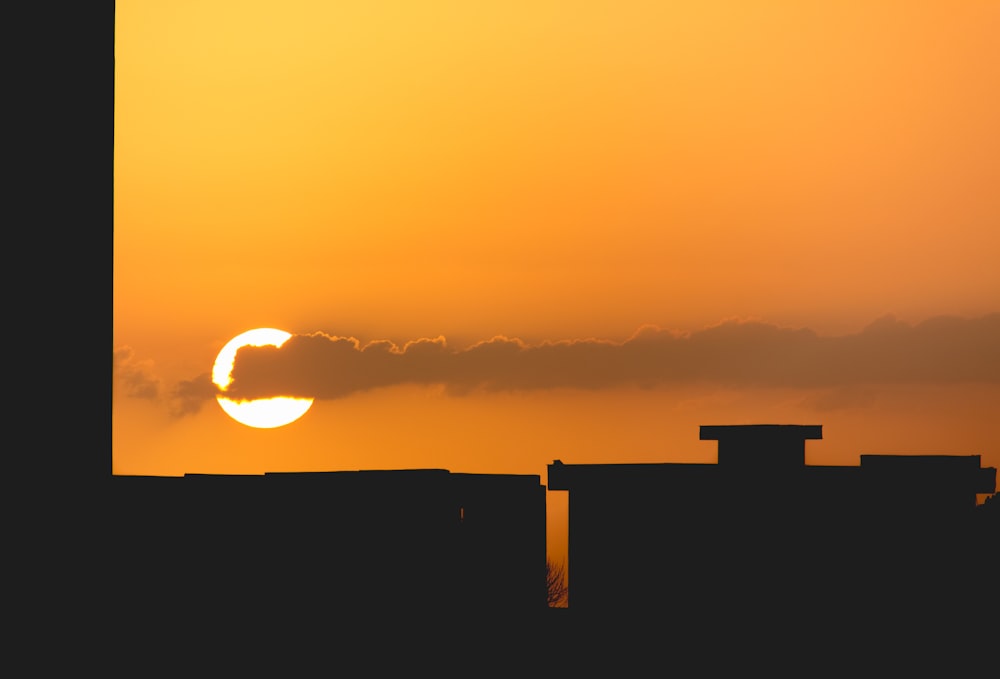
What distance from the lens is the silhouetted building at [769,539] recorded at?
46.1ft

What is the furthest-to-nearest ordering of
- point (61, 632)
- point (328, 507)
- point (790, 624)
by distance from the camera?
point (790, 624) → point (328, 507) → point (61, 632)

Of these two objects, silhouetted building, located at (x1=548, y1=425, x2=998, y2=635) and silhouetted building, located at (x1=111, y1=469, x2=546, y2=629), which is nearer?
silhouetted building, located at (x1=111, y1=469, x2=546, y2=629)

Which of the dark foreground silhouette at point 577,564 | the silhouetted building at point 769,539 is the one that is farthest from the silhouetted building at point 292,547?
the silhouetted building at point 769,539

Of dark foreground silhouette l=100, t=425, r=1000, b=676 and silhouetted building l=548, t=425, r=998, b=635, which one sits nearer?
dark foreground silhouette l=100, t=425, r=1000, b=676

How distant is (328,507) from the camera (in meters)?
13.1

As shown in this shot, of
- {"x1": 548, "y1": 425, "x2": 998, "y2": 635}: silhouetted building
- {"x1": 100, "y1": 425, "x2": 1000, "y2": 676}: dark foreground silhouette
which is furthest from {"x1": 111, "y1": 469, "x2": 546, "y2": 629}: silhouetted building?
{"x1": 548, "y1": 425, "x2": 998, "y2": 635}: silhouetted building

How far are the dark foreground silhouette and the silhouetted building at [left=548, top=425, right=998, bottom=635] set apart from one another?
23 mm

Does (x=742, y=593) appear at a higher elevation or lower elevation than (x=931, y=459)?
lower

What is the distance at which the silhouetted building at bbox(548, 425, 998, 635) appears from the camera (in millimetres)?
14062

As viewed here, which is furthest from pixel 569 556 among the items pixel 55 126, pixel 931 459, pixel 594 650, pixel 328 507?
pixel 55 126

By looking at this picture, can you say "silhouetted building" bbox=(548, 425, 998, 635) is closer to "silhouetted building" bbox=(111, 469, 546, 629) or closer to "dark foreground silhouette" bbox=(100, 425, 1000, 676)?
"dark foreground silhouette" bbox=(100, 425, 1000, 676)

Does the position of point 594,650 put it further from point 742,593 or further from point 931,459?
point 931,459

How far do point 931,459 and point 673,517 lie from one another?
10.4ft

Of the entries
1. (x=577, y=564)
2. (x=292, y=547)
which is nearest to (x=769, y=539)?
(x=577, y=564)
